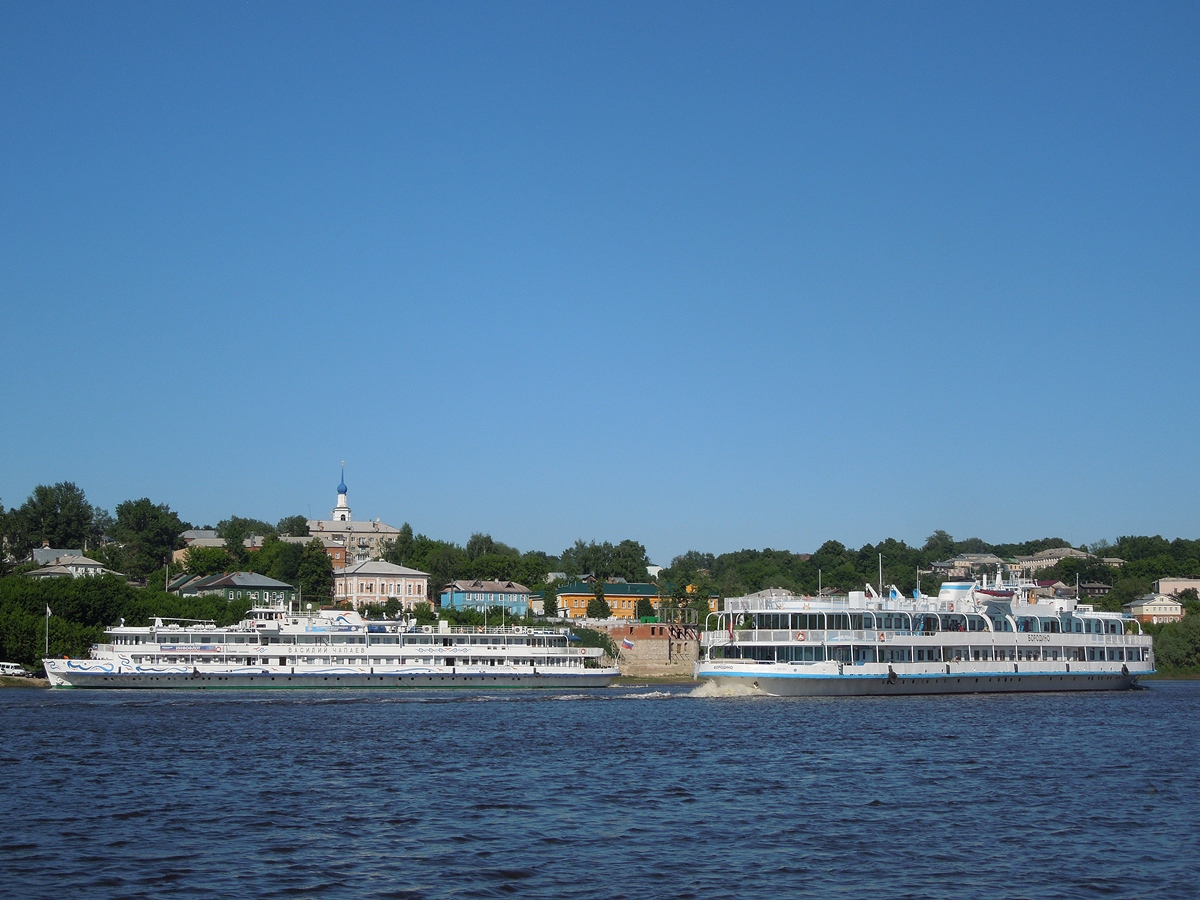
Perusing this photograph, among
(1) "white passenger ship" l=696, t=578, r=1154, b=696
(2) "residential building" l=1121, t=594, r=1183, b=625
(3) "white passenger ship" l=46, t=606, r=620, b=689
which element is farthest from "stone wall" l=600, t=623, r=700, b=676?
(2) "residential building" l=1121, t=594, r=1183, b=625

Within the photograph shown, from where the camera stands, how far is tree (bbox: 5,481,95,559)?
18750 cm

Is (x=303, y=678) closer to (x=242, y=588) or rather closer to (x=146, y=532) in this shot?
(x=242, y=588)

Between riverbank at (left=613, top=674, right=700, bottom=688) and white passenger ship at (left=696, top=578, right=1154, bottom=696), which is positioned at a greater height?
white passenger ship at (left=696, top=578, right=1154, bottom=696)

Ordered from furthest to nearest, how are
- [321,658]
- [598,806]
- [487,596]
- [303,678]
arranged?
1. [487,596]
2. [321,658]
3. [303,678]
4. [598,806]

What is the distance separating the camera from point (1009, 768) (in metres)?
41.5

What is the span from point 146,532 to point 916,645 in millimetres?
137186

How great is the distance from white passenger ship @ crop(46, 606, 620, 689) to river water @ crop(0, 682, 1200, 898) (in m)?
→ 27.9

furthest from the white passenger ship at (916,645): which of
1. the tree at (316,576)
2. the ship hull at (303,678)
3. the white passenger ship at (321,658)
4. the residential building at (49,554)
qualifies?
the residential building at (49,554)

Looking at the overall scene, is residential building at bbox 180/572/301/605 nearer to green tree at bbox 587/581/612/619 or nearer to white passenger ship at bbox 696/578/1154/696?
green tree at bbox 587/581/612/619

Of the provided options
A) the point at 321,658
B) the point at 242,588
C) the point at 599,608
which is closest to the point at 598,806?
the point at 321,658

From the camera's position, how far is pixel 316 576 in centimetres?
15775

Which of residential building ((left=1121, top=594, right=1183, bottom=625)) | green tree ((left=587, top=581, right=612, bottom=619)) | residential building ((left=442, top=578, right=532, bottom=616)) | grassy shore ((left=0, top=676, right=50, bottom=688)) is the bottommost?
grassy shore ((left=0, top=676, right=50, bottom=688))

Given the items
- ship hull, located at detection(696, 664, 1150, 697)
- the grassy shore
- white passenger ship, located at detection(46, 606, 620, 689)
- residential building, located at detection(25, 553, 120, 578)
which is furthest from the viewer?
residential building, located at detection(25, 553, 120, 578)

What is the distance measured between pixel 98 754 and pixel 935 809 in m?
28.9
